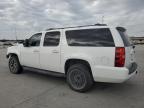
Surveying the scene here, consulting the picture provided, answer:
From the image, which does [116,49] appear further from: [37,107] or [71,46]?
[37,107]

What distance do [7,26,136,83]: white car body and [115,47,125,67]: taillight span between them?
8 centimetres

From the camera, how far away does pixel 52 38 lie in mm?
5883

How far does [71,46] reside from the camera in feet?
17.1

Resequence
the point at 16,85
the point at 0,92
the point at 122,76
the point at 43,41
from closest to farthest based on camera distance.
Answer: the point at 122,76 < the point at 0,92 < the point at 16,85 < the point at 43,41

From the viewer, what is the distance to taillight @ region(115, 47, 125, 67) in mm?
4254

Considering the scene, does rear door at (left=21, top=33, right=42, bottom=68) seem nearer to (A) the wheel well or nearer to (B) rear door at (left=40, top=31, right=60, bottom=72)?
(B) rear door at (left=40, top=31, right=60, bottom=72)

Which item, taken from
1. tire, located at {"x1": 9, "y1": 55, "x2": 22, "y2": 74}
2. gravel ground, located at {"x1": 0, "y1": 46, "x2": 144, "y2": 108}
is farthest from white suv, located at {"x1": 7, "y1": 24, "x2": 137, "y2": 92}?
tire, located at {"x1": 9, "y1": 55, "x2": 22, "y2": 74}

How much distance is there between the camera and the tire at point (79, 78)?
4836 millimetres

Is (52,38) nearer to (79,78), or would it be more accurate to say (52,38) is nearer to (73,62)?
(73,62)

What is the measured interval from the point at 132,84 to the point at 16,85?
417cm

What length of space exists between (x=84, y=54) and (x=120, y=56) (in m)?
1.07

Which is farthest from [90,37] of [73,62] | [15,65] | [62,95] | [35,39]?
[15,65]

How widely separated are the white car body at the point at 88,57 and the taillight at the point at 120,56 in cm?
8

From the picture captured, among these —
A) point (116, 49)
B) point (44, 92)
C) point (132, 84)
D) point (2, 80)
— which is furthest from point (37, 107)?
point (132, 84)
